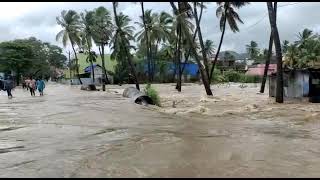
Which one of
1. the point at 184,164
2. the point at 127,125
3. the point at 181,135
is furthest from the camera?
the point at 127,125

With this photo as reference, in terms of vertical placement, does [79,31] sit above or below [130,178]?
above

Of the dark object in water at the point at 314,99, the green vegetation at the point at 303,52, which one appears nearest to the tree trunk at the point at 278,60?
the dark object in water at the point at 314,99

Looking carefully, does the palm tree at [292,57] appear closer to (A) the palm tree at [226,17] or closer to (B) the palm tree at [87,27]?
(A) the palm tree at [226,17]

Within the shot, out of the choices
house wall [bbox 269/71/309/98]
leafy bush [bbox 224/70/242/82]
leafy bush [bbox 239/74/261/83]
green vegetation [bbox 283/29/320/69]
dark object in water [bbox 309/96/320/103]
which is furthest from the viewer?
leafy bush [bbox 224/70/242/82]

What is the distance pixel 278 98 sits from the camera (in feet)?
80.7

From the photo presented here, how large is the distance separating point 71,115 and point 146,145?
28.9 feet

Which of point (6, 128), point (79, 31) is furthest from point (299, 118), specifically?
point (79, 31)

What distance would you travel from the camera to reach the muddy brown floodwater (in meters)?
8.34

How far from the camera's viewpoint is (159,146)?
36.0ft

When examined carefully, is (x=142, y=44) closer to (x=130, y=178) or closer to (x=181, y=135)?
(x=181, y=135)

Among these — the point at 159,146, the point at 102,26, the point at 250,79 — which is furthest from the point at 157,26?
the point at 159,146

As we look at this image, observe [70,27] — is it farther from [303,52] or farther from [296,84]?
[296,84]

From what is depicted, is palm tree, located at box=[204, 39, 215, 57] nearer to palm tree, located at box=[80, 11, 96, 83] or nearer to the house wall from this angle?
palm tree, located at box=[80, 11, 96, 83]

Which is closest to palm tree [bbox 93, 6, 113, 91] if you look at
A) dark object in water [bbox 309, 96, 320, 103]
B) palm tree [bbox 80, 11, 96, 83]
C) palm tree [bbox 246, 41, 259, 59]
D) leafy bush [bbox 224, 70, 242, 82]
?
palm tree [bbox 80, 11, 96, 83]
